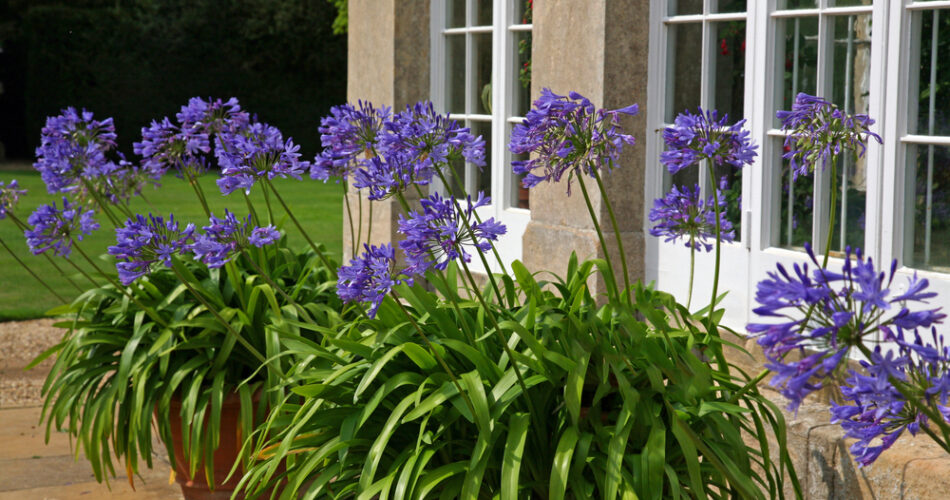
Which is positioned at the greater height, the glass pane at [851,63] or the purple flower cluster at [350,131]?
the glass pane at [851,63]

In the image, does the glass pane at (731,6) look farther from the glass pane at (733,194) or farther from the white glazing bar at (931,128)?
the white glazing bar at (931,128)

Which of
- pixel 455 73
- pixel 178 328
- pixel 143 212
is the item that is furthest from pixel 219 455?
pixel 143 212

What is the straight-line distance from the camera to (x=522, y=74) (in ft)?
15.5

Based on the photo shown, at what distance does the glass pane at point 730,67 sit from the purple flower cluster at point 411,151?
1637 millimetres

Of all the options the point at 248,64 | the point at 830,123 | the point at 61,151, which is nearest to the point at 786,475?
the point at 830,123

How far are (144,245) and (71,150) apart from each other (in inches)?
38.6

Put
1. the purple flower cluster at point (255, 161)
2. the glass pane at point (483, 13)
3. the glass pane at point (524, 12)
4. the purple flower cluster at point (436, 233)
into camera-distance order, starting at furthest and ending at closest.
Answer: the glass pane at point (483, 13), the glass pane at point (524, 12), the purple flower cluster at point (255, 161), the purple flower cluster at point (436, 233)

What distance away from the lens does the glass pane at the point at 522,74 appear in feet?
15.4

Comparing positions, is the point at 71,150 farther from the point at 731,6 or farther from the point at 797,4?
the point at 797,4

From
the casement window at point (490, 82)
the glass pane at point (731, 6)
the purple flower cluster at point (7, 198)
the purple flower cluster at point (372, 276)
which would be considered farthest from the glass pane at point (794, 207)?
the purple flower cluster at point (7, 198)

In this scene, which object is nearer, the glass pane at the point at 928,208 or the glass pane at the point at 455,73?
the glass pane at the point at 928,208

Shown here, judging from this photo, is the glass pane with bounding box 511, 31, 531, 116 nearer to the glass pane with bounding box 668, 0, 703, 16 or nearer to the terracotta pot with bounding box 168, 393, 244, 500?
the glass pane with bounding box 668, 0, 703, 16

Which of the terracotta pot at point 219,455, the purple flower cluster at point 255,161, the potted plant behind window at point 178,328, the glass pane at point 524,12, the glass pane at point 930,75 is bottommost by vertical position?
the terracotta pot at point 219,455

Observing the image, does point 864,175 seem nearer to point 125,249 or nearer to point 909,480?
point 909,480
